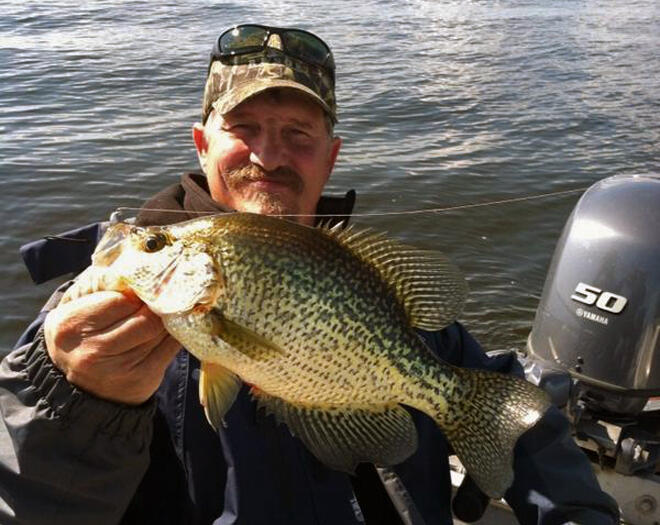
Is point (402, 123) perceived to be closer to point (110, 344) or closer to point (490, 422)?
point (490, 422)

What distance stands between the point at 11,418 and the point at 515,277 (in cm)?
622

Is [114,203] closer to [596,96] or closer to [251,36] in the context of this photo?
[251,36]

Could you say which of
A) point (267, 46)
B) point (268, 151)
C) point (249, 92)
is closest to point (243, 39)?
point (267, 46)

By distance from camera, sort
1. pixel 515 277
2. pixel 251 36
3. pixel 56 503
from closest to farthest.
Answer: pixel 56 503, pixel 251 36, pixel 515 277

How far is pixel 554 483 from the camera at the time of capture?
109 inches

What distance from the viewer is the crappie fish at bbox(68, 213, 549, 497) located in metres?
1.92

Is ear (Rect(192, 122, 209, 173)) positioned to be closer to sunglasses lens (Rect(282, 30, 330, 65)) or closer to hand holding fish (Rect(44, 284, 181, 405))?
sunglasses lens (Rect(282, 30, 330, 65))

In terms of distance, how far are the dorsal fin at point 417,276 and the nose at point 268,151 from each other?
97cm

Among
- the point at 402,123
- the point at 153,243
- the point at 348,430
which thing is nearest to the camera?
the point at 153,243

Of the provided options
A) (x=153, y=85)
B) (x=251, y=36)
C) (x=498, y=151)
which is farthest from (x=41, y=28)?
(x=251, y=36)

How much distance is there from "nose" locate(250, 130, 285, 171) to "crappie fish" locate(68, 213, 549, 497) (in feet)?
3.45

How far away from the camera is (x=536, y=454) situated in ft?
9.20

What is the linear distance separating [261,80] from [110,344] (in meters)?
1.65

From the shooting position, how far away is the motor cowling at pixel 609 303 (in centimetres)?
366
